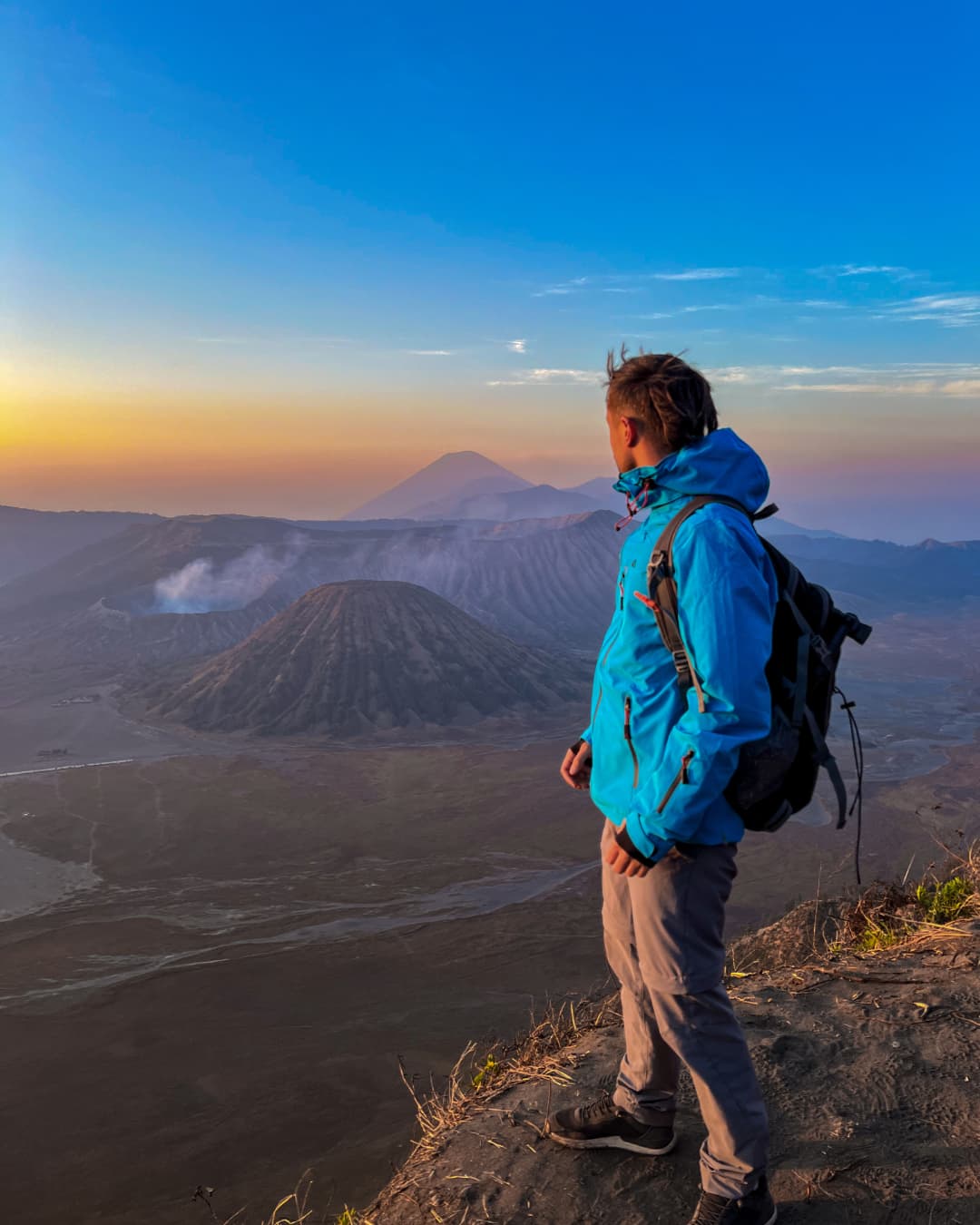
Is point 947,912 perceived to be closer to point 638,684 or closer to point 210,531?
point 638,684

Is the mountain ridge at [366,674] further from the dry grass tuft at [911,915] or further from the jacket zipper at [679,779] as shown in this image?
the jacket zipper at [679,779]

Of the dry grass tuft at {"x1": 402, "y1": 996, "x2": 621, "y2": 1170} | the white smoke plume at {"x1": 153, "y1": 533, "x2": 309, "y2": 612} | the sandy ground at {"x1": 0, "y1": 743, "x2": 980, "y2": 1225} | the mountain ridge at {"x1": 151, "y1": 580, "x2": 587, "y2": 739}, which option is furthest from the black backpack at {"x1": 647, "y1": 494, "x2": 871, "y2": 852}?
the white smoke plume at {"x1": 153, "y1": 533, "x2": 309, "y2": 612}

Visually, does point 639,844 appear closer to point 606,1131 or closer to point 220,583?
point 606,1131

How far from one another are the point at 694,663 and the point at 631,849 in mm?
500

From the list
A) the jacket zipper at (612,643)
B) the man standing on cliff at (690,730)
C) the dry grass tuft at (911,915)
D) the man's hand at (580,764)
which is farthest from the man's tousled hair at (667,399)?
the dry grass tuft at (911,915)

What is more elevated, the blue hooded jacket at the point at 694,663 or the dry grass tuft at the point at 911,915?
the blue hooded jacket at the point at 694,663

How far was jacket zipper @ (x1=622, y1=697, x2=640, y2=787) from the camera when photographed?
7.63 ft

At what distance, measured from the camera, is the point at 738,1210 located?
Result: 7.53ft

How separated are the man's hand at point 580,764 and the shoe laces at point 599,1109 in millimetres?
995

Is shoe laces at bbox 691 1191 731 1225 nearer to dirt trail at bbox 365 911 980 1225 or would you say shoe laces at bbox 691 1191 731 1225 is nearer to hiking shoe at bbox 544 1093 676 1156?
dirt trail at bbox 365 911 980 1225

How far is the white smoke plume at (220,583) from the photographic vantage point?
246 ft

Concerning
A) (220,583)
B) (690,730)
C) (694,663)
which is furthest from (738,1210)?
(220,583)

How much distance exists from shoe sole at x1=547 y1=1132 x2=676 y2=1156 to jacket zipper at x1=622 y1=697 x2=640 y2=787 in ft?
3.91

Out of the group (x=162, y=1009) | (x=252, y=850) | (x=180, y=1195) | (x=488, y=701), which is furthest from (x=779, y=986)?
(x=488, y=701)
